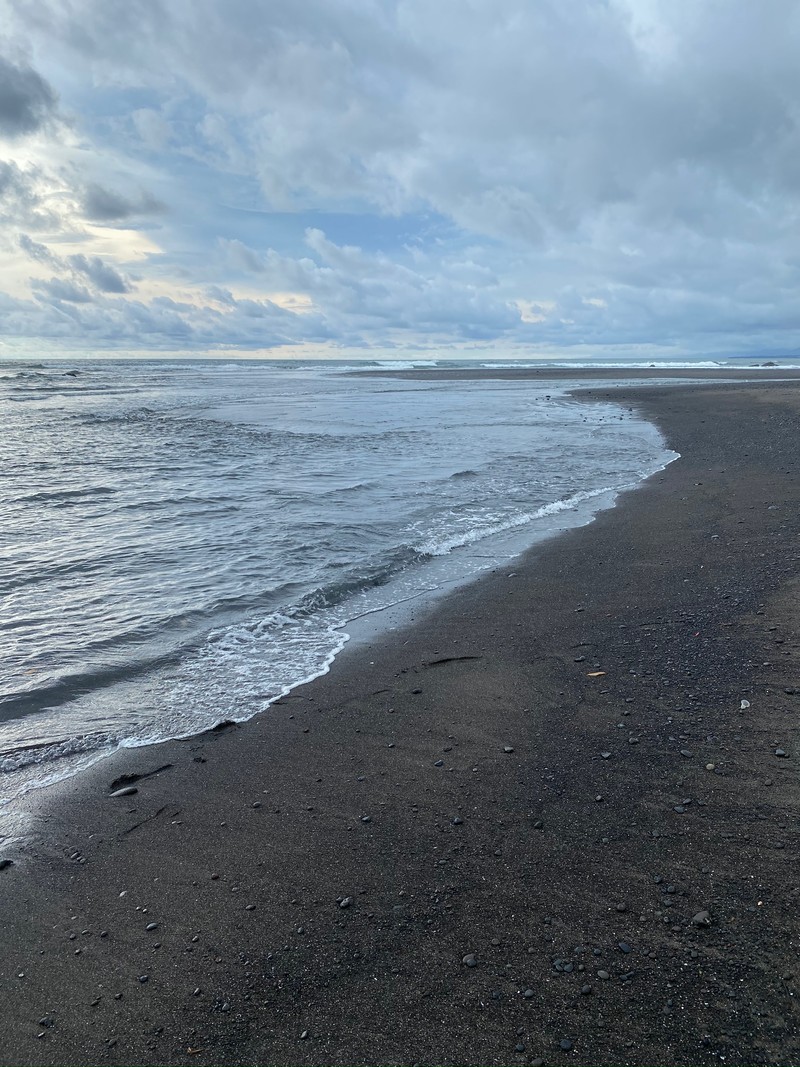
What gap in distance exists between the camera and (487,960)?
3016mm

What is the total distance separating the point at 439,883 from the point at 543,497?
37.2 feet

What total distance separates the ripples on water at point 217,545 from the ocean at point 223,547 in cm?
3

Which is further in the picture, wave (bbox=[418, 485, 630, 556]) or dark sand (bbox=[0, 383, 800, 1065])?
wave (bbox=[418, 485, 630, 556])

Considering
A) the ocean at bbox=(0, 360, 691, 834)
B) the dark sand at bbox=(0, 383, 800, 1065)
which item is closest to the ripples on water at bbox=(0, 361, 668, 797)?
the ocean at bbox=(0, 360, 691, 834)

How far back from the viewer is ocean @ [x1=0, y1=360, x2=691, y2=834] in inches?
238

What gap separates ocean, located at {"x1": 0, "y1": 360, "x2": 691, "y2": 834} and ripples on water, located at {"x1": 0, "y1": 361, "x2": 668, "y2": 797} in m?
0.03

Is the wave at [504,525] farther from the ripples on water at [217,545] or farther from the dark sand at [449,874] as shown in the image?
the dark sand at [449,874]

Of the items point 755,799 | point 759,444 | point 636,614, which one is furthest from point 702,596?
point 759,444

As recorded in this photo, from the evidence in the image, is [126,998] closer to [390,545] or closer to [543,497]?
[390,545]

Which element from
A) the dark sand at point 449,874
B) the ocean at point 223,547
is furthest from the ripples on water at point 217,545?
the dark sand at point 449,874

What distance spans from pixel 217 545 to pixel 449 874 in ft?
26.5

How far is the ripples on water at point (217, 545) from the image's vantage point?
6070 mm

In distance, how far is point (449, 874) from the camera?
11.8ft

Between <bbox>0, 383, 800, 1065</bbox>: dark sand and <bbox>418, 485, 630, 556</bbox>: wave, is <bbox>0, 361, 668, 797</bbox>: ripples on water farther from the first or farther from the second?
<bbox>0, 383, 800, 1065</bbox>: dark sand
